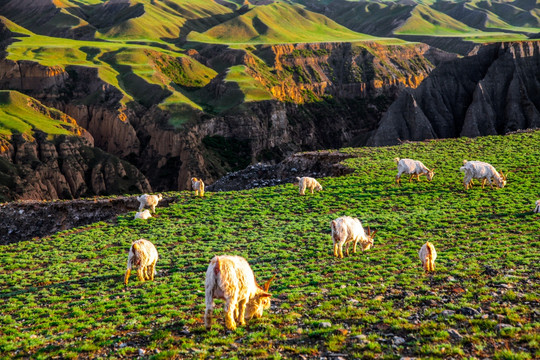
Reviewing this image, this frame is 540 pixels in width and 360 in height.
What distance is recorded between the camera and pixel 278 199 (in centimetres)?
3872

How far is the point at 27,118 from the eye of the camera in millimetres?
116250

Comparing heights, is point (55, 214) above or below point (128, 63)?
below

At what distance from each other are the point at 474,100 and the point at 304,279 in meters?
98.7

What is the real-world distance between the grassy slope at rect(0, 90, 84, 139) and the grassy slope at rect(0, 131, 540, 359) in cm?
8935

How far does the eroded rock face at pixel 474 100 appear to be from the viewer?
101 meters

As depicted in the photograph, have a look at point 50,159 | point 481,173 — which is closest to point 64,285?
point 481,173

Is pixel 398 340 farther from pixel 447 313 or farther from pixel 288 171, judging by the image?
pixel 288 171

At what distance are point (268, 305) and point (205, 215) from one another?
72.3 ft

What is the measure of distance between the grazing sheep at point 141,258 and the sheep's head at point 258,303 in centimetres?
757

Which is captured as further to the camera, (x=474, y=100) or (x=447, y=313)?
(x=474, y=100)

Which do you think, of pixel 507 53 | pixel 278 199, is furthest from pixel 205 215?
pixel 507 53

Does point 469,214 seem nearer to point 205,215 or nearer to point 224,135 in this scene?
point 205,215

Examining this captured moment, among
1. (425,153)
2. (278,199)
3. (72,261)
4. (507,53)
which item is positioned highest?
(507,53)

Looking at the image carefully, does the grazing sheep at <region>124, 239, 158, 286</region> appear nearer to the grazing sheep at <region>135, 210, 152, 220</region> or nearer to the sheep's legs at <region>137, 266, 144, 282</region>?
the sheep's legs at <region>137, 266, 144, 282</region>
